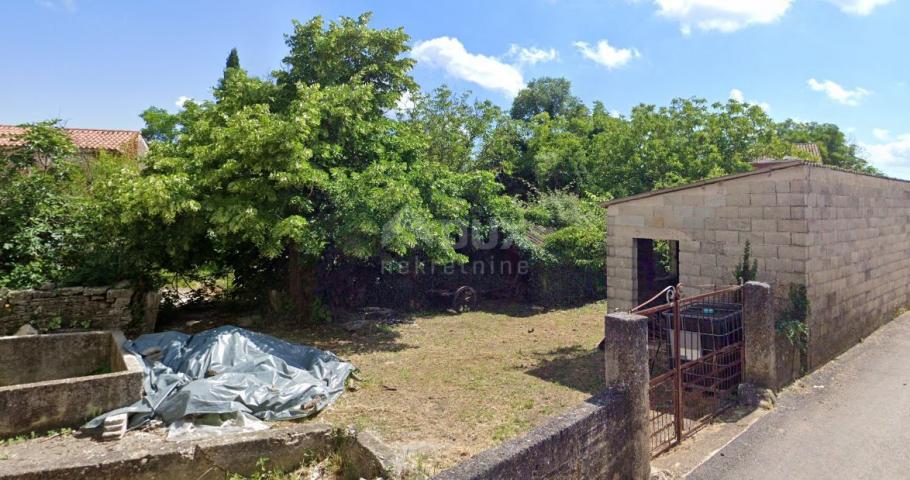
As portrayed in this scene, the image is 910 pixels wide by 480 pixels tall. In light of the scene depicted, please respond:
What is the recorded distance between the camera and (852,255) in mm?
8711

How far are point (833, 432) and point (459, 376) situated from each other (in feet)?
16.5

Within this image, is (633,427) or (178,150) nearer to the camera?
(633,427)

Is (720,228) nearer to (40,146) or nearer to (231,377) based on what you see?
(231,377)

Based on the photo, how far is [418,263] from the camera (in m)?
13.7

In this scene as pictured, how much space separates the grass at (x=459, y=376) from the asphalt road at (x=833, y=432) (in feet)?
7.44

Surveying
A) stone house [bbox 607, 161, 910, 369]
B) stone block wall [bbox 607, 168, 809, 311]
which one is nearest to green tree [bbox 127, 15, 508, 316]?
stone block wall [bbox 607, 168, 809, 311]

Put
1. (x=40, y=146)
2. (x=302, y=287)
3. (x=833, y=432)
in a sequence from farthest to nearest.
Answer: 1. (x=302, y=287)
2. (x=40, y=146)
3. (x=833, y=432)

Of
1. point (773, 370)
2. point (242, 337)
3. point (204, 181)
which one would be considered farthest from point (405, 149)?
point (773, 370)

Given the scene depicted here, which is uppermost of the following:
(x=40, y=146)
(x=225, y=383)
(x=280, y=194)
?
(x=40, y=146)

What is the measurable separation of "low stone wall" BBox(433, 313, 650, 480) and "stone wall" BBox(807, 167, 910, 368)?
4.63 metres

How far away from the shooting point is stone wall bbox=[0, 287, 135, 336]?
9.33 metres

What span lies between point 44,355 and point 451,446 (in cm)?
696

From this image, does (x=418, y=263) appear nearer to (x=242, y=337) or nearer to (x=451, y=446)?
(x=242, y=337)

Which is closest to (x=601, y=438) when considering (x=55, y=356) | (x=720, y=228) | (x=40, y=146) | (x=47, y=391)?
(x=720, y=228)
